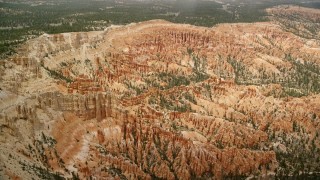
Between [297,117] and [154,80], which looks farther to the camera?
[154,80]

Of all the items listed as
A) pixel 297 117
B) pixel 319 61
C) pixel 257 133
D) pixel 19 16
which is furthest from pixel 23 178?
pixel 19 16

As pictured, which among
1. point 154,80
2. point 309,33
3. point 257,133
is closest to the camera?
point 257,133

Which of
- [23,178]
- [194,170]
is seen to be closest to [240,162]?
→ [194,170]

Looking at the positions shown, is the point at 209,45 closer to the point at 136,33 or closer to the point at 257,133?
the point at 136,33

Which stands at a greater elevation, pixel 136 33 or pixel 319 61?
pixel 136 33

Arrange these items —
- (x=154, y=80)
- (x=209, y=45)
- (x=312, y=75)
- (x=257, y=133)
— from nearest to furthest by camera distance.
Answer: (x=257, y=133), (x=154, y=80), (x=312, y=75), (x=209, y=45)

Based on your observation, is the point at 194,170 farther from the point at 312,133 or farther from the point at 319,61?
the point at 319,61
